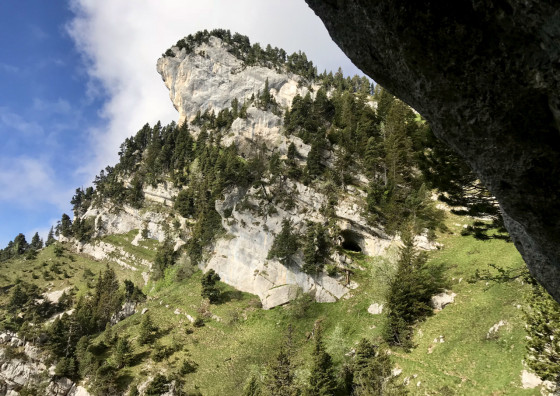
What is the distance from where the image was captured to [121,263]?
281 ft

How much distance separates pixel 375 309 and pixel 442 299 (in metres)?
8.94

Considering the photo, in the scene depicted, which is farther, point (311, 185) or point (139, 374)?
point (311, 185)

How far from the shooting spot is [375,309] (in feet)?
119

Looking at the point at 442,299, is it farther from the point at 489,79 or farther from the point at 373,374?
the point at 489,79

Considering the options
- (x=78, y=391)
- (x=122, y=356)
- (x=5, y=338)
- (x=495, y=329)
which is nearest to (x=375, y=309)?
(x=495, y=329)

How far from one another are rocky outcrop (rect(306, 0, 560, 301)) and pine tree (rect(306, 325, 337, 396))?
23794 mm

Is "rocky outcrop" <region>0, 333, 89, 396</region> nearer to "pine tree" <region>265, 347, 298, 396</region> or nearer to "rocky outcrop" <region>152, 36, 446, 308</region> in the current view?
"rocky outcrop" <region>152, 36, 446, 308</region>

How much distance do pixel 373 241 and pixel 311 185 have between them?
15.8m

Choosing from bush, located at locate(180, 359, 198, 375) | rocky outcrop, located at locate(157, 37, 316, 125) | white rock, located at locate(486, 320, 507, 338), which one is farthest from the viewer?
rocky outcrop, located at locate(157, 37, 316, 125)

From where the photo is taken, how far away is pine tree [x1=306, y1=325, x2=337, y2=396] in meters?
24.1

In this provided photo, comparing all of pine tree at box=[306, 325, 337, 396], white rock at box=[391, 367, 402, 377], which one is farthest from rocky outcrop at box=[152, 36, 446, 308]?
pine tree at box=[306, 325, 337, 396]

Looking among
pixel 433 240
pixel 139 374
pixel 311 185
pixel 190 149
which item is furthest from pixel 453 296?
pixel 190 149

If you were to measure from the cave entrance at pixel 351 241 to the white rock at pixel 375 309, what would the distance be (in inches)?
553

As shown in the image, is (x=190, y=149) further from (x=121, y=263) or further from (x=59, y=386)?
(x=59, y=386)
